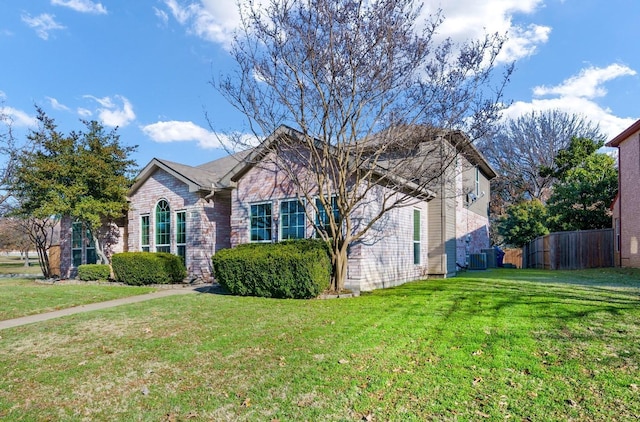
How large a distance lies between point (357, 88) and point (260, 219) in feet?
18.5

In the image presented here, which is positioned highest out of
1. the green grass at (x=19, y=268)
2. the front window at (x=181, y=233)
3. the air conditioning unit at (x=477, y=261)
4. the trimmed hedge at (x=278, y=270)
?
the front window at (x=181, y=233)

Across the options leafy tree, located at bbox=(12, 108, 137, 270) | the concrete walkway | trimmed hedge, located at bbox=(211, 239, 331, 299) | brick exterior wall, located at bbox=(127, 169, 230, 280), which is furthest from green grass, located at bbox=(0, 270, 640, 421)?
leafy tree, located at bbox=(12, 108, 137, 270)

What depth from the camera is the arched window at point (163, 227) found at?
15.9 metres

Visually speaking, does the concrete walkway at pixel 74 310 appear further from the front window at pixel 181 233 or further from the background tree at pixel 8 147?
the background tree at pixel 8 147

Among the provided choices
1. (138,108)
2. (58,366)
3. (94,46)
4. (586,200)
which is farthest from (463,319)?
(586,200)

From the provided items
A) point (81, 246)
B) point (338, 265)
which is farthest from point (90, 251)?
point (338, 265)

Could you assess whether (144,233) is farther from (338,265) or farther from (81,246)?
(338,265)

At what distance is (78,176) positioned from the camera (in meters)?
15.5

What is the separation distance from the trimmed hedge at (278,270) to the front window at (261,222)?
2.26 m

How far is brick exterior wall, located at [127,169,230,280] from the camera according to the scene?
14.6 meters

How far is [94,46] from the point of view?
1376 cm

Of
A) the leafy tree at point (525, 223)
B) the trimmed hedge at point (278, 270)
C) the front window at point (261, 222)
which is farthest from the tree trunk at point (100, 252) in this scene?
the leafy tree at point (525, 223)

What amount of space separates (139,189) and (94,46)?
5.80m

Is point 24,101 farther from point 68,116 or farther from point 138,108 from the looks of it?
point 138,108
